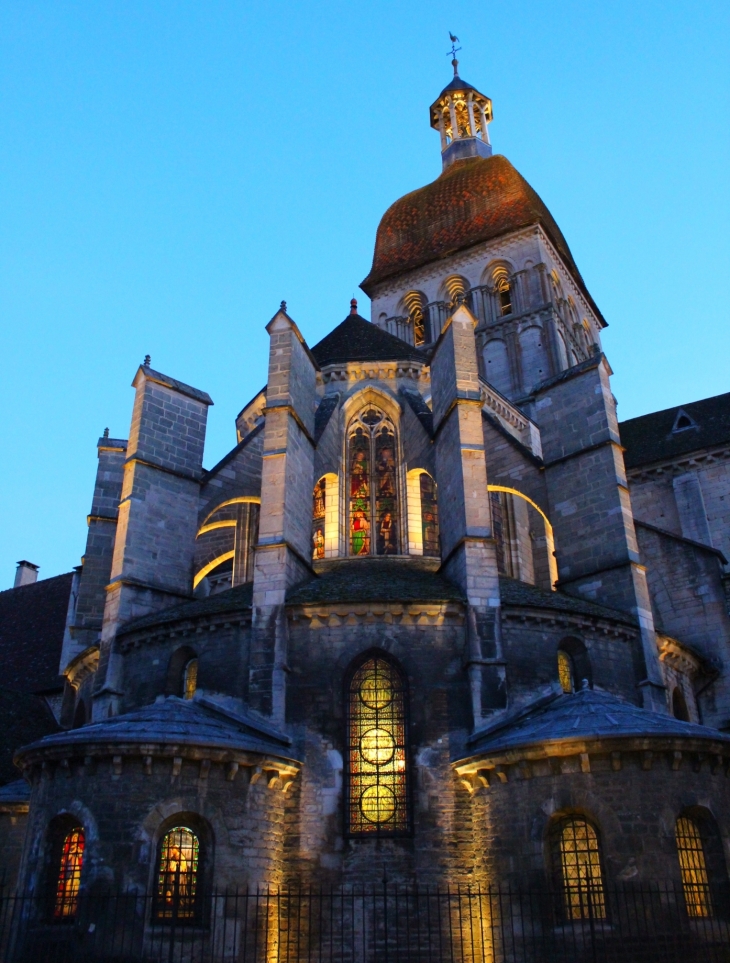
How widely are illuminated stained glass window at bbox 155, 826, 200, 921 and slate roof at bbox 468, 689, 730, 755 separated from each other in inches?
191

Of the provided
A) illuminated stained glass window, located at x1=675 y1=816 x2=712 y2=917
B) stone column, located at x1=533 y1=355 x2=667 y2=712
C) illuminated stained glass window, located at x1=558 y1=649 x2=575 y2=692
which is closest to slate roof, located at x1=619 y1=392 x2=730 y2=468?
stone column, located at x1=533 y1=355 x2=667 y2=712

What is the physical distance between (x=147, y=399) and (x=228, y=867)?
449 inches

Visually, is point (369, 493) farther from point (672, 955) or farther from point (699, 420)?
point (699, 420)

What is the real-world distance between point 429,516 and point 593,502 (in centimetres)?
394

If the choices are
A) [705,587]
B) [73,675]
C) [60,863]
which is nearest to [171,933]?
[60,863]

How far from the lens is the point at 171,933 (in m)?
13.0

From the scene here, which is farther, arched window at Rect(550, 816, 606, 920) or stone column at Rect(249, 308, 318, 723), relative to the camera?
stone column at Rect(249, 308, 318, 723)

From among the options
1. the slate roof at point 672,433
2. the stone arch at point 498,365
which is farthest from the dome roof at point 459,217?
the slate roof at point 672,433

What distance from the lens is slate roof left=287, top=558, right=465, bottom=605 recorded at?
55.0ft

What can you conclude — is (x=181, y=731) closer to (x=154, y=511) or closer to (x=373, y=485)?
(x=154, y=511)

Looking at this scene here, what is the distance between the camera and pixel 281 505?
18141mm

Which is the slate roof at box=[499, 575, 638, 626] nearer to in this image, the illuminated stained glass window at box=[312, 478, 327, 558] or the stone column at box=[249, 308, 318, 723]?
the stone column at box=[249, 308, 318, 723]

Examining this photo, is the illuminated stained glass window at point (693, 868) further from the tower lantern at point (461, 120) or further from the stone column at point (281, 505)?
the tower lantern at point (461, 120)

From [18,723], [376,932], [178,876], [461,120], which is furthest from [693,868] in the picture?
[461,120]
